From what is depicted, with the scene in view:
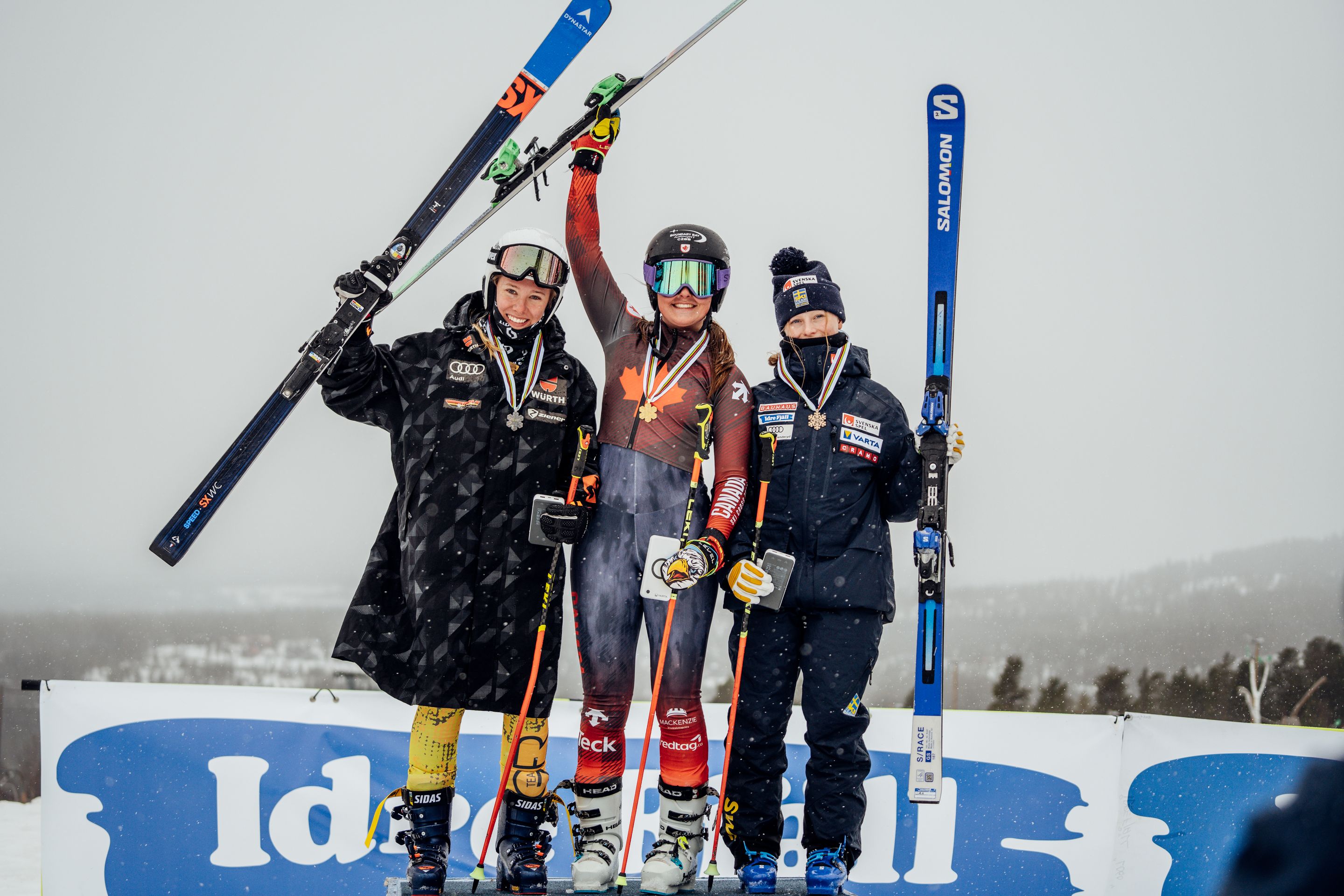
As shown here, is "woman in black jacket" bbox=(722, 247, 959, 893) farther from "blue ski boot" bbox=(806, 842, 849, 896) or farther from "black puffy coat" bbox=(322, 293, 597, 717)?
"black puffy coat" bbox=(322, 293, 597, 717)

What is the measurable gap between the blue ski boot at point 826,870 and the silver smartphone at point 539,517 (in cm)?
121

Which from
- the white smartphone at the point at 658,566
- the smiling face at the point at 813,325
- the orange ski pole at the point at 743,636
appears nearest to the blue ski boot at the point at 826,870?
the orange ski pole at the point at 743,636

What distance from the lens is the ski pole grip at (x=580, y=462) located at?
2736 millimetres

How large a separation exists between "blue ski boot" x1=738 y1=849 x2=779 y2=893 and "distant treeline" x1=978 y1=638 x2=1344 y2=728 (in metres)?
3.61

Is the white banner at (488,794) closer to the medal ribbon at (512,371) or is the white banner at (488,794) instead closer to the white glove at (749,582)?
the white glove at (749,582)

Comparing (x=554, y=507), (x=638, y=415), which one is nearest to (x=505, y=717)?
(x=554, y=507)

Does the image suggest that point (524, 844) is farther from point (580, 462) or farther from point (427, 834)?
point (580, 462)

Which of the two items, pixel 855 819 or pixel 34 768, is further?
pixel 34 768

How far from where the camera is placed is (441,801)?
2.71 metres

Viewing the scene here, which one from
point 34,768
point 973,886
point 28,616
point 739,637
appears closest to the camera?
point 739,637

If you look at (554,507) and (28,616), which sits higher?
(554,507)

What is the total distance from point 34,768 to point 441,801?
3.77 metres

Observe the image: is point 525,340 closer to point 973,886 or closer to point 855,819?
point 855,819

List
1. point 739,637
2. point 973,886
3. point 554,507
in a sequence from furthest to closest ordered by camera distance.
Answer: point 973,886
point 739,637
point 554,507
